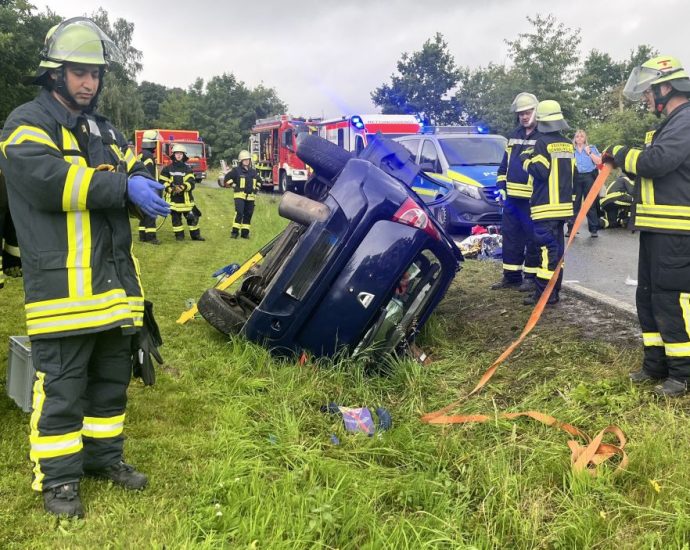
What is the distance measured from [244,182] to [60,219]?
9.50m

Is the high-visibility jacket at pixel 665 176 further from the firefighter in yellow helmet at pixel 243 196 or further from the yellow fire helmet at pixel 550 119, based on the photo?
the firefighter in yellow helmet at pixel 243 196

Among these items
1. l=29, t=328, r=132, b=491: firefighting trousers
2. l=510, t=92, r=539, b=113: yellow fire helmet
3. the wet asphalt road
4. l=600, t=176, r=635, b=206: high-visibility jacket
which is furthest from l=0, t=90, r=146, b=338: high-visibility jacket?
l=600, t=176, r=635, b=206: high-visibility jacket

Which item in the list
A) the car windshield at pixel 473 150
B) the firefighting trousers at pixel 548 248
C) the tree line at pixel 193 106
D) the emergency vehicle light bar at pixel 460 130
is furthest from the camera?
the tree line at pixel 193 106

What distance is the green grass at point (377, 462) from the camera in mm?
2260

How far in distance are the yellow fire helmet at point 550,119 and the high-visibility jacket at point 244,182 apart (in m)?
6.70

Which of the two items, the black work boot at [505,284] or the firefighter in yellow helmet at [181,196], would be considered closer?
the black work boot at [505,284]

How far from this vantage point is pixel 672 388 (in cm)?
325

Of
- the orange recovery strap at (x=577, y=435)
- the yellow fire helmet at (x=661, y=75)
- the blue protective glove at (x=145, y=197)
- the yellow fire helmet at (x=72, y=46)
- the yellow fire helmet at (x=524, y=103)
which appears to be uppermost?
the yellow fire helmet at (x=524, y=103)

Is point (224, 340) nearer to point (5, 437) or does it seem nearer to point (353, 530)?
point (5, 437)

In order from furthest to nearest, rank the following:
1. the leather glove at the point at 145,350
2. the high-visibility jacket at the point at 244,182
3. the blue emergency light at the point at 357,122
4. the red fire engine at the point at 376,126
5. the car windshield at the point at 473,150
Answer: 1. the red fire engine at the point at 376,126
2. the blue emergency light at the point at 357,122
3. the high-visibility jacket at the point at 244,182
4. the car windshield at the point at 473,150
5. the leather glove at the point at 145,350

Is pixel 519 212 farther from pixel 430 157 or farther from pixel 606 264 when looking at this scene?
pixel 430 157

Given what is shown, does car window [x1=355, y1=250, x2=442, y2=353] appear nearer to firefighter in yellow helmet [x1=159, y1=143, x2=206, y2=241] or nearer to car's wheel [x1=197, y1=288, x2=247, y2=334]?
car's wheel [x1=197, y1=288, x2=247, y2=334]

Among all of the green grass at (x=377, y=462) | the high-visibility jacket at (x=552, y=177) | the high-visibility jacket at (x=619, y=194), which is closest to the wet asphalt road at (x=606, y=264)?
the high-visibility jacket at (x=619, y=194)

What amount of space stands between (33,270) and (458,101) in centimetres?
4443
